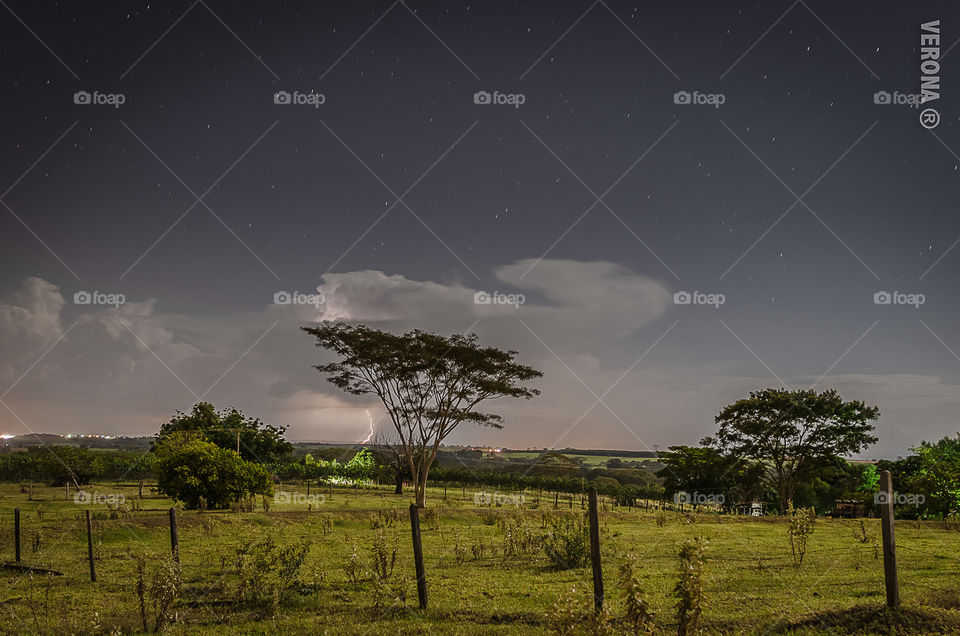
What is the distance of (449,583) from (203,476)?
19.1m

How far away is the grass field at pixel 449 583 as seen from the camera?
9.65 metres

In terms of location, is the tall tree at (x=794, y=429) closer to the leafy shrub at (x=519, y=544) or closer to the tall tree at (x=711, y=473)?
the tall tree at (x=711, y=473)

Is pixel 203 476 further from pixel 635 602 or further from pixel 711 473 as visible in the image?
pixel 711 473

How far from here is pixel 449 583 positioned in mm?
13391

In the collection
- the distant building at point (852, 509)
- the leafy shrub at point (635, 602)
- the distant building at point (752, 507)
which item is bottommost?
the distant building at point (752, 507)

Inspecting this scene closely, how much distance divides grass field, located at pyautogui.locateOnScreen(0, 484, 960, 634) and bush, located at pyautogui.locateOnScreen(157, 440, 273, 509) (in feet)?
10.1

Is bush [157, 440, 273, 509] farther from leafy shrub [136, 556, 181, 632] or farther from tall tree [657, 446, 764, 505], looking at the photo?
tall tree [657, 446, 764, 505]

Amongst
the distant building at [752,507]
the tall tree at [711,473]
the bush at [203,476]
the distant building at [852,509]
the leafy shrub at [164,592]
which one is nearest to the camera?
the leafy shrub at [164,592]

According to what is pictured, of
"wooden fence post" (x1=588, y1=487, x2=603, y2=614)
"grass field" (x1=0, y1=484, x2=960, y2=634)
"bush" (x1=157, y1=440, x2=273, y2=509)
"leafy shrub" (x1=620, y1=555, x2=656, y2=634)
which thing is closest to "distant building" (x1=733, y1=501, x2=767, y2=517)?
"grass field" (x1=0, y1=484, x2=960, y2=634)

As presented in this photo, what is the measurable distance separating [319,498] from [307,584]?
28.0 metres

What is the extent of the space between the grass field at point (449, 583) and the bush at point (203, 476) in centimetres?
306

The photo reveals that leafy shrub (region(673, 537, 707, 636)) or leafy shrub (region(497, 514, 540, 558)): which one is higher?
leafy shrub (region(673, 537, 707, 636))

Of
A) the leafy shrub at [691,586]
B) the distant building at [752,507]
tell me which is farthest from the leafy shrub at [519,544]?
the distant building at [752,507]

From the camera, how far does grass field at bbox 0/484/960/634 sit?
31.7ft
